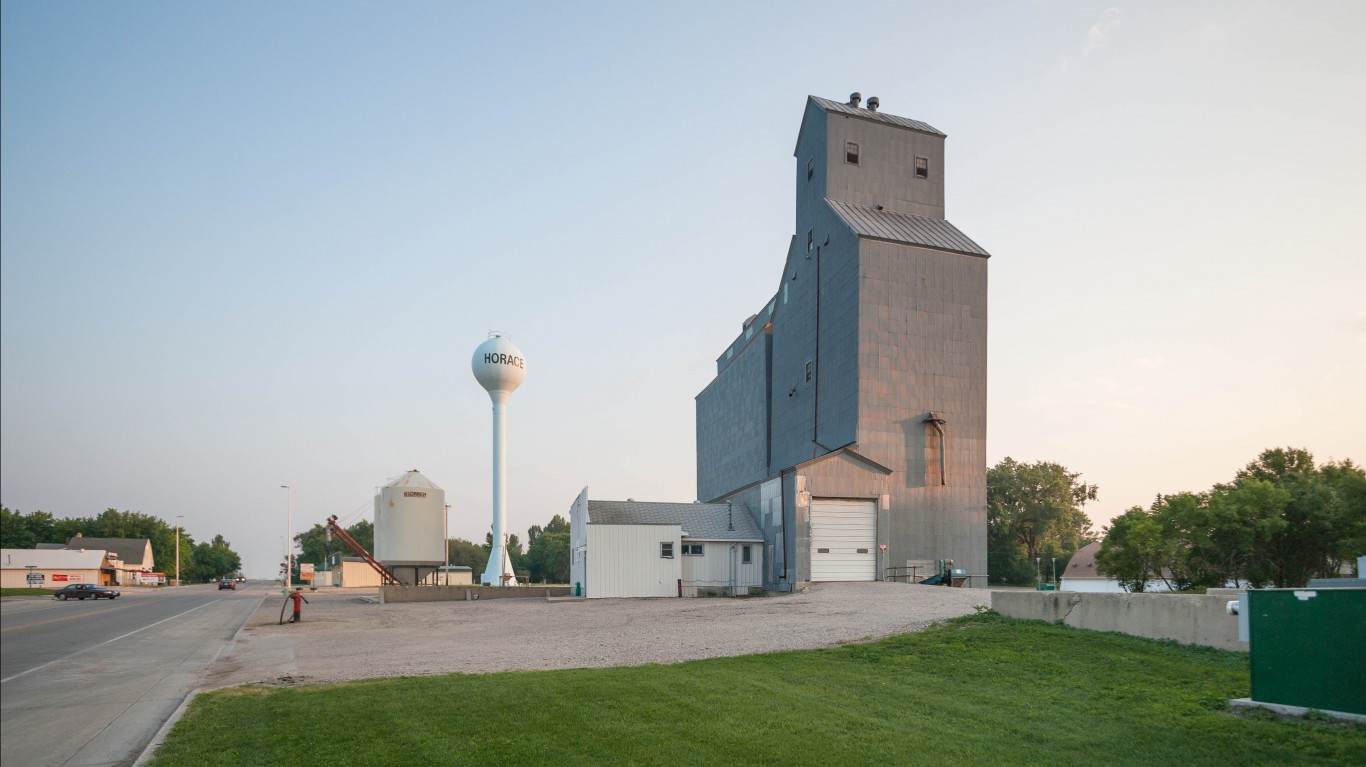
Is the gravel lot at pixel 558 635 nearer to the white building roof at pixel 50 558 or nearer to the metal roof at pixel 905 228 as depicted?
the white building roof at pixel 50 558

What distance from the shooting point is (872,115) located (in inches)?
1861

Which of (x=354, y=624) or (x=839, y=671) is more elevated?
(x=839, y=671)

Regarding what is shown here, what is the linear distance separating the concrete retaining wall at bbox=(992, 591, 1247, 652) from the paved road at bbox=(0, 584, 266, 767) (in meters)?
15.1

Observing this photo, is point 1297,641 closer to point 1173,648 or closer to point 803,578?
point 1173,648

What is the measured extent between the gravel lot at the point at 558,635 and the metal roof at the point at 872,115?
27.4 metres

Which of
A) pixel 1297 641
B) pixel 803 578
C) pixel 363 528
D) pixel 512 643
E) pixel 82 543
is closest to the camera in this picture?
pixel 82 543

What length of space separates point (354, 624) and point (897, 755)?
78.2ft

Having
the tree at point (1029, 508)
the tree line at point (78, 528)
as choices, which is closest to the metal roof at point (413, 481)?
the tree line at point (78, 528)

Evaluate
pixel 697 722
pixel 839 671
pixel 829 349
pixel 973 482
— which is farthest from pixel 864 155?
pixel 697 722

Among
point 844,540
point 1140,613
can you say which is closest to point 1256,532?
point 844,540

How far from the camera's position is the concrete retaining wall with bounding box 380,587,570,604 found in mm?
43156

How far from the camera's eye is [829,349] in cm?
4475

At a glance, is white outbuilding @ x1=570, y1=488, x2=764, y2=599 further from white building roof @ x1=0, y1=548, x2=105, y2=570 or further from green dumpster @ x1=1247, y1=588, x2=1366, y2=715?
white building roof @ x1=0, y1=548, x2=105, y2=570

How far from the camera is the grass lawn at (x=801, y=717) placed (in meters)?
8.03
